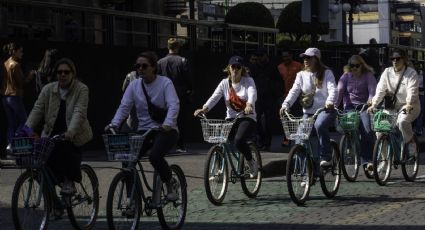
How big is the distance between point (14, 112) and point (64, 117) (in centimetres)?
586

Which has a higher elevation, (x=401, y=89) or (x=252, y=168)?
(x=401, y=89)

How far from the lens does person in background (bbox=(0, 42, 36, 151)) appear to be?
1458 centimetres

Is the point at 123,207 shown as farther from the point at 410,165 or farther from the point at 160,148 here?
the point at 410,165

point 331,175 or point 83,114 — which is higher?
point 83,114

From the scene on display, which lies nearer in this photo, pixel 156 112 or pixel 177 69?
pixel 156 112

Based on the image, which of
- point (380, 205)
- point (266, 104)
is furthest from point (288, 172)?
point (266, 104)

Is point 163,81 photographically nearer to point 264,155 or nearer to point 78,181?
point 78,181

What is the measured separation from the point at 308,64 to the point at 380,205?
76.7 inches

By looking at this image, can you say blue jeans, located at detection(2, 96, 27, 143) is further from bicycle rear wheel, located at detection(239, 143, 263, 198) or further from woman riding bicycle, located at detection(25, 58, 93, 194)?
woman riding bicycle, located at detection(25, 58, 93, 194)

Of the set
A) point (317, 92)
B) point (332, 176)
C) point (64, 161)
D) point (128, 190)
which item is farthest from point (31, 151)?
point (332, 176)

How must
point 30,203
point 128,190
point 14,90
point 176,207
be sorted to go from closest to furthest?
point 30,203 < point 128,190 < point 176,207 < point 14,90

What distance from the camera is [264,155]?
1608cm

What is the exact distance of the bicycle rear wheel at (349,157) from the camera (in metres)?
12.8

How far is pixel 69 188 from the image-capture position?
8859mm
